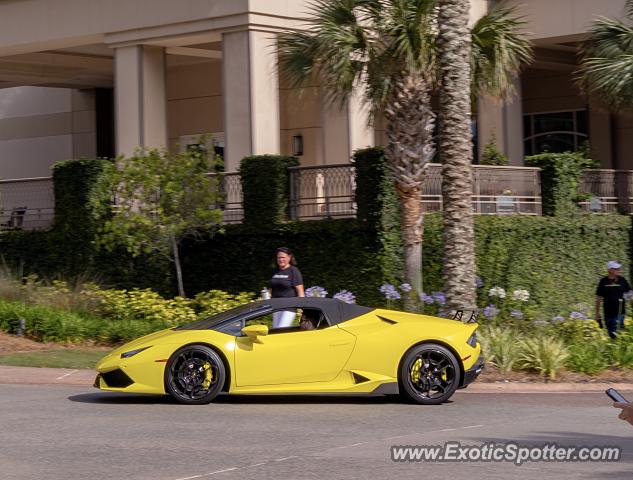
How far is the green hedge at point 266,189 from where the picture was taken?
74.7 ft

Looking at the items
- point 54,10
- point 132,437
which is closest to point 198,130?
point 54,10

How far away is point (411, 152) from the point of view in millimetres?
20016

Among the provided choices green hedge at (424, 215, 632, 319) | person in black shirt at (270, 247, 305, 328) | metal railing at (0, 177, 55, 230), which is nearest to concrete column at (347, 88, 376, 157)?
green hedge at (424, 215, 632, 319)

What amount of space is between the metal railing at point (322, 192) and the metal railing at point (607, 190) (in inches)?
243

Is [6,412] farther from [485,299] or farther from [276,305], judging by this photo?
[485,299]

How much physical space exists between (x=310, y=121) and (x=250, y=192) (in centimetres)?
877

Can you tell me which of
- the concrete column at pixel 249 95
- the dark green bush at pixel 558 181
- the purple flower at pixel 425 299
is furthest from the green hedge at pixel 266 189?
the dark green bush at pixel 558 181

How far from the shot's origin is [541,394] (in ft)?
46.8

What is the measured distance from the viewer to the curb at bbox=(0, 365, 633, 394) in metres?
14.6

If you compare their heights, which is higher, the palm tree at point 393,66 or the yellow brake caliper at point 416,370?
the palm tree at point 393,66

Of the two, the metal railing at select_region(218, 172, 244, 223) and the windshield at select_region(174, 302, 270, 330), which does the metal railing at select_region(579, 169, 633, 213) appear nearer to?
the metal railing at select_region(218, 172, 244, 223)

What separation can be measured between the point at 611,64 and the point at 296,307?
13242 millimetres

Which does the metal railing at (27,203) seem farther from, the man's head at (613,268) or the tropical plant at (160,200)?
the man's head at (613,268)

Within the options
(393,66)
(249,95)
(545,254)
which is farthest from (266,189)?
(545,254)
